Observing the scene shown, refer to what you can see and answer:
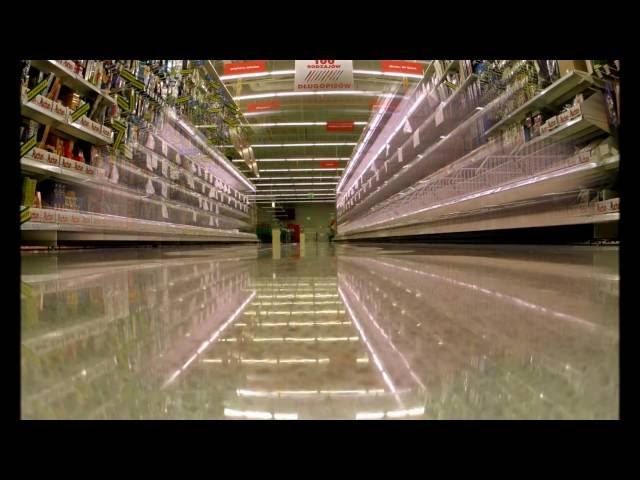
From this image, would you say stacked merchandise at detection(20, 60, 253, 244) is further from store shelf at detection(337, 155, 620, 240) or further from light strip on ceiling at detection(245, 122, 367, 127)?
store shelf at detection(337, 155, 620, 240)

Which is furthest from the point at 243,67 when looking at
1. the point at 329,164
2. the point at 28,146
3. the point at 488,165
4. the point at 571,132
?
the point at 329,164

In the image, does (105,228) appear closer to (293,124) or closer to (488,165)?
(488,165)

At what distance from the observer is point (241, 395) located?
39cm

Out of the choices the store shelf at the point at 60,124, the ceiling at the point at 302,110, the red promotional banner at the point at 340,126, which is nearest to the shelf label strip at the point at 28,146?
the store shelf at the point at 60,124

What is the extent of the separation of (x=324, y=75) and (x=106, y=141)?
226 cm

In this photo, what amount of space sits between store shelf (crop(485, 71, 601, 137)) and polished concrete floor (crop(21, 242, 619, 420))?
1.91 m

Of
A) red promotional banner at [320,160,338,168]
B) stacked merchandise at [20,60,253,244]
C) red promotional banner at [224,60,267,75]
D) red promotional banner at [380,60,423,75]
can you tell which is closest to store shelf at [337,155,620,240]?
red promotional banner at [380,60,423,75]

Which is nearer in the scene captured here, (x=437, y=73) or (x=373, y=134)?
(x=437, y=73)

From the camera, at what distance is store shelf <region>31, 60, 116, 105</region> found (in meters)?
2.80
